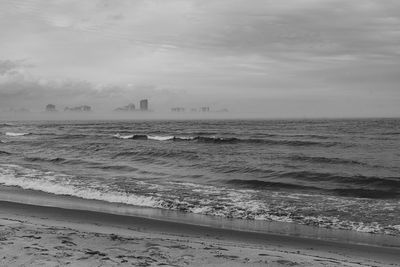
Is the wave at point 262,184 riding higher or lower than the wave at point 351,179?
lower

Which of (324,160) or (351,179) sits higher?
(324,160)

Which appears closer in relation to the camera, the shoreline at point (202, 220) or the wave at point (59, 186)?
the shoreline at point (202, 220)

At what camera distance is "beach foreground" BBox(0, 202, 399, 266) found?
6449 millimetres

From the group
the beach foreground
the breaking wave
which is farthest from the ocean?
the beach foreground

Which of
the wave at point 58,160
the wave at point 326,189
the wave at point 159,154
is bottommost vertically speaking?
the wave at point 326,189

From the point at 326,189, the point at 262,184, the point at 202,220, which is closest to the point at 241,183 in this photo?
the point at 262,184

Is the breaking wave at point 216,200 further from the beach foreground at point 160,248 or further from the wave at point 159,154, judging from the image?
the wave at point 159,154

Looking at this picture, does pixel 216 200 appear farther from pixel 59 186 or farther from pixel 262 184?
pixel 59 186

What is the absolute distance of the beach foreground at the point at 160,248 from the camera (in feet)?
21.2

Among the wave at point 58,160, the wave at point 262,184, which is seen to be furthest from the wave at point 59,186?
the wave at point 262,184

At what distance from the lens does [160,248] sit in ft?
23.9

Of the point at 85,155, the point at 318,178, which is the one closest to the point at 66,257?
the point at 318,178

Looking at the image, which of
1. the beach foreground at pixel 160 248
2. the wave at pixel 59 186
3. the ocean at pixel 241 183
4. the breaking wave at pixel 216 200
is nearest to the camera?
the beach foreground at pixel 160 248

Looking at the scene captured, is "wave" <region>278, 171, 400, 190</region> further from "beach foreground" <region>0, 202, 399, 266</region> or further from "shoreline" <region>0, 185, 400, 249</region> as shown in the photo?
"beach foreground" <region>0, 202, 399, 266</region>
